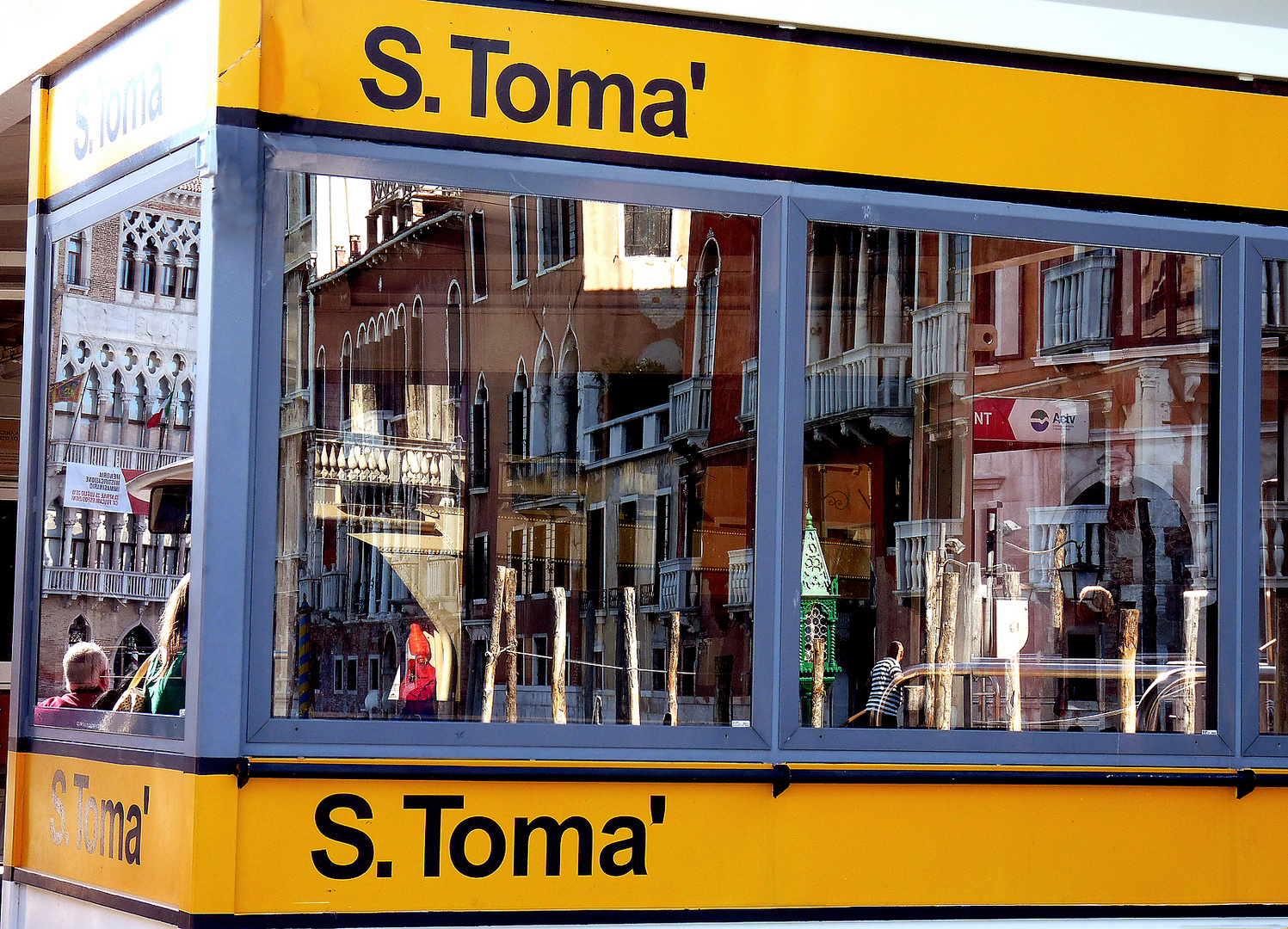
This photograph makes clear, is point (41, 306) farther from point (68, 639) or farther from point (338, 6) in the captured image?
point (338, 6)

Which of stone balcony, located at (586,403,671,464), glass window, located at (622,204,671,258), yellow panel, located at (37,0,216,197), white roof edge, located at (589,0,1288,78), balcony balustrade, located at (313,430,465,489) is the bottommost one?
balcony balustrade, located at (313,430,465,489)

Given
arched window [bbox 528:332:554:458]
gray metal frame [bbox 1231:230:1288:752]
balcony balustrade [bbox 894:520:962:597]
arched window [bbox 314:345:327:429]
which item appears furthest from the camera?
balcony balustrade [bbox 894:520:962:597]

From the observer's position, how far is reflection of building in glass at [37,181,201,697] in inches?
125

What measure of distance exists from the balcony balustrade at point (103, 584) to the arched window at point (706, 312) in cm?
129

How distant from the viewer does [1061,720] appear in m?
3.46

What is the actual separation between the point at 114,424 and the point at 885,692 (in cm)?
187

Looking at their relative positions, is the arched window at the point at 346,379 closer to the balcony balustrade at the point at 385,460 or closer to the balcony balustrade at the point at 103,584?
the balcony balustrade at the point at 385,460

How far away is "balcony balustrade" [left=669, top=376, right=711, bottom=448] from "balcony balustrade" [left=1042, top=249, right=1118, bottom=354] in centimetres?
88

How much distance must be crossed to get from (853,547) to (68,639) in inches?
72.0

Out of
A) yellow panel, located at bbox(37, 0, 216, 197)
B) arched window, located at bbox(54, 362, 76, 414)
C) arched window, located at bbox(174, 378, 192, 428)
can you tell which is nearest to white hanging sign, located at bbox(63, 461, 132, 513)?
arched window, located at bbox(54, 362, 76, 414)

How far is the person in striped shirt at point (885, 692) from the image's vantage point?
10.9 ft

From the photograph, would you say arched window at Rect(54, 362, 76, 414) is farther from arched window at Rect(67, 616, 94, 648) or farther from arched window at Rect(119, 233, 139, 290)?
arched window at Rect(67, 616, 94, 648)

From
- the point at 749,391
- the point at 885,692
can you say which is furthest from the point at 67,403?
the point at 885,692

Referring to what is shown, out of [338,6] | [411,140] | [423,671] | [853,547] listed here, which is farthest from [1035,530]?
[338,6]
